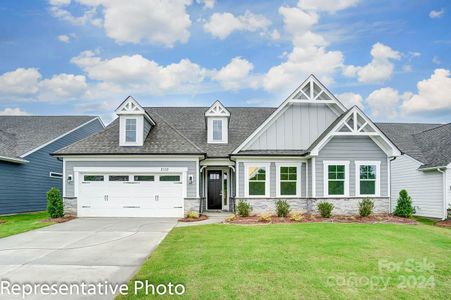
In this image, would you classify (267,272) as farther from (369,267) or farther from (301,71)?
(301,71)

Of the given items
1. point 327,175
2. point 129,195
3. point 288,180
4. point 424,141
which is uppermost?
point 424,141

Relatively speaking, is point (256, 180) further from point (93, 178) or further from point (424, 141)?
point (424, 141)

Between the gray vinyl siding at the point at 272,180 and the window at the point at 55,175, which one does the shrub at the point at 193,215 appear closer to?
the gray vinyl siding at the point at 272,180

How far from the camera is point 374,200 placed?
16516mm

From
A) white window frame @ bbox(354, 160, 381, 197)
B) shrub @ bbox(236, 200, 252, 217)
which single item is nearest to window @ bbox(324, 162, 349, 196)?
white window frame @ bbox(354, 160, 381, 197)

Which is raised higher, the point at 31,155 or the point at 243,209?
the point at 31,155

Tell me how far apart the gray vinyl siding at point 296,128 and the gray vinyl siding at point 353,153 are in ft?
4.32

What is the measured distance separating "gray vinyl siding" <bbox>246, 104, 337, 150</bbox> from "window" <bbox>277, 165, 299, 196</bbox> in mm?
1099

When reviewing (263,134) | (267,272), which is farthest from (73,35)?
(267,272)

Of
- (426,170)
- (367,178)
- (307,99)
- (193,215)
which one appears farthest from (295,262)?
(426,170)

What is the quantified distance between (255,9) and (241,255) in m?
12.2

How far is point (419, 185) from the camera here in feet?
63.1

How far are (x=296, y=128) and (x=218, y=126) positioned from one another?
15.1ft

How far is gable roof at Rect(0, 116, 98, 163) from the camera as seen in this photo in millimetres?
20500
